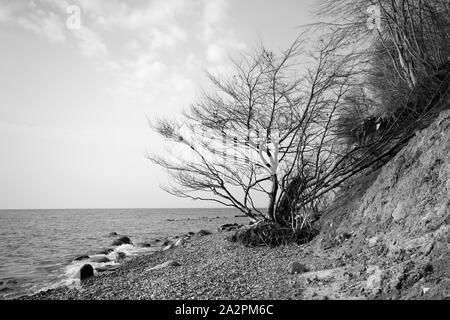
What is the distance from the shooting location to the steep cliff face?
2.91 m

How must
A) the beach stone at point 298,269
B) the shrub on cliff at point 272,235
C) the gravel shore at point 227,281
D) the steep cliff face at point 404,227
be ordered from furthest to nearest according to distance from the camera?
the shrub on cliff at point 272,235 < the beach stone at point 298,269 < the gravel shore at point 227,281 < the steep cliff face at point 404,227

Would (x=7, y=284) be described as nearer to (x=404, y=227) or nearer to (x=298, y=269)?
(x=298, y=269)

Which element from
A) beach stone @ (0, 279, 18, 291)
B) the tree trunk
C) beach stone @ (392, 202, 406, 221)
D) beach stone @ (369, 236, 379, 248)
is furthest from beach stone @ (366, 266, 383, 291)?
beach stone @ (0, 279, 18, 291)

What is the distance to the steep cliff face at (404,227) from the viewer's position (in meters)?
2.91

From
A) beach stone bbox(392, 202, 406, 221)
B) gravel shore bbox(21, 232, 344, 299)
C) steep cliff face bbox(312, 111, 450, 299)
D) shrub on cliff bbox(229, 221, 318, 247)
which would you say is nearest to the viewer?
steep cliff face bbox(312, 111, 450, 299)

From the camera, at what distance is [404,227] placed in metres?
4.07

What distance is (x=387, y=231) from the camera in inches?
174

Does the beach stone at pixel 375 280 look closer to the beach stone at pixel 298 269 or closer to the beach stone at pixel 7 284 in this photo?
the beach stone at pixel 298 269

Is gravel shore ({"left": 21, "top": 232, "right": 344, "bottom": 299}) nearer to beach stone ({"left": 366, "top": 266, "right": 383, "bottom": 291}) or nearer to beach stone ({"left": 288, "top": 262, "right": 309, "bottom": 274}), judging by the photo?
beach stone ({"left": 288, "top": 262, "right": 309, "bottom": 274})

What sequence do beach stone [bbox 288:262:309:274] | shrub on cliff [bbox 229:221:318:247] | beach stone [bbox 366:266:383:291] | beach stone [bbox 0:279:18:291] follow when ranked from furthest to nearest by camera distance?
beach stone [bbox 0:279:18:291]
shrub on cliff [bbox 229:221:318:247]
beach stone [bbox 288:262:309:274]
beach stone [bbox 366:266:383:291]

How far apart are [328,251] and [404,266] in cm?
242

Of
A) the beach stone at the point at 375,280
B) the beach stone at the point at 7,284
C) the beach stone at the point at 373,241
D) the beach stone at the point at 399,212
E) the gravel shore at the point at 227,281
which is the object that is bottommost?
the beach stone at the point at 7,284

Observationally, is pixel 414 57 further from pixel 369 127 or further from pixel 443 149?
pixel 443 149

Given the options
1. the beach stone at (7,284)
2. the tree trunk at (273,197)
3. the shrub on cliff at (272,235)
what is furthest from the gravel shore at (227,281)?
the beach stone at (7,284)
